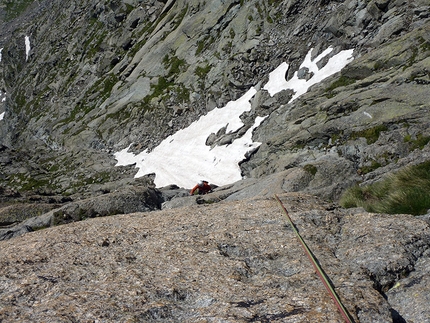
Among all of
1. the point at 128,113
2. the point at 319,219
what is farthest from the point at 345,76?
the point at 128,113

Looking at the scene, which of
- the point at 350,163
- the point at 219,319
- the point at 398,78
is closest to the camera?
the point at 219,319

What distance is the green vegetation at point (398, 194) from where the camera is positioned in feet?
28.1

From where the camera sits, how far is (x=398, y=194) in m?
9.11

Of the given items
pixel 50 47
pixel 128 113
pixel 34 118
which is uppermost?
pixel 50 47

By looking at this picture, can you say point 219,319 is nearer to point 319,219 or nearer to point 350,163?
point 319,219

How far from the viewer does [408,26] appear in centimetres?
2878

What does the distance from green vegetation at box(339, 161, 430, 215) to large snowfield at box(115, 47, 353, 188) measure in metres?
19.6

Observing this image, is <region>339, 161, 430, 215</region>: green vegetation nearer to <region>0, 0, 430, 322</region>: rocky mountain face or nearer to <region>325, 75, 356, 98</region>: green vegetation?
<region>0, 0, 430, 322</region>: rocky mountain face

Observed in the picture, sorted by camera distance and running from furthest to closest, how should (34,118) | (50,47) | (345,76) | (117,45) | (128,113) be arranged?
(50,47) → (34,118) → (117,45) → (128,113) → (345,76)

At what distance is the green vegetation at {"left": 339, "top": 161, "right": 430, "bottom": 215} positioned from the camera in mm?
8568

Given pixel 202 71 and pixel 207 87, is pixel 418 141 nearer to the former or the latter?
pixel 207 87

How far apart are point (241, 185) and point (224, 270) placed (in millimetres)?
14031

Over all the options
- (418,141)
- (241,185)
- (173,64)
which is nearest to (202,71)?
(173,64)

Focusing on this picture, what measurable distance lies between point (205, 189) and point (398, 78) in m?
14.9
